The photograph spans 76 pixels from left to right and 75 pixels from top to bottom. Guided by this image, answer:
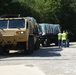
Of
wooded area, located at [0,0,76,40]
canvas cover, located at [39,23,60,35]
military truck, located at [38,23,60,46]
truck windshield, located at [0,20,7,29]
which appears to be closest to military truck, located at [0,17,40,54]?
truck windshield, located at [0,20,7,29]

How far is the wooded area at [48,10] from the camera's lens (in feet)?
154

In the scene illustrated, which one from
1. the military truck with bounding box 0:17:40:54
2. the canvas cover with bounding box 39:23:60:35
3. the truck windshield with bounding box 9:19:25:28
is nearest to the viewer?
the military truck with bounding box 0:17:40:54

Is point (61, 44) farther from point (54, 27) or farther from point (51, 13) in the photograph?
point (51, 13)

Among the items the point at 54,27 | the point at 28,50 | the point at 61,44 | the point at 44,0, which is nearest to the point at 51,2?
the point at 44,0

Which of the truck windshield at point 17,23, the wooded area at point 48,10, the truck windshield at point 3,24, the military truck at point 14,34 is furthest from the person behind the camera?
the wooded area at point 48,10

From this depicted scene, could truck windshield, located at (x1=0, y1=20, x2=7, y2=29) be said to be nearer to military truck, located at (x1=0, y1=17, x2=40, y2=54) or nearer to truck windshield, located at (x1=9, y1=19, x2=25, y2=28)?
military truck, located at (x1=0, y1=17, x2=40, y2=54)

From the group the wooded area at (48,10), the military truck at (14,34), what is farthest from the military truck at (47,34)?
the military truck at (14,34)

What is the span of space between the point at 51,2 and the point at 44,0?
78.6 inches

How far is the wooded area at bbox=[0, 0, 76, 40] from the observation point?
154 feet

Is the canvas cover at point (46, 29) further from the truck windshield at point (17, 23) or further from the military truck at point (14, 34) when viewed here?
the truck windshield at point (17, 23)

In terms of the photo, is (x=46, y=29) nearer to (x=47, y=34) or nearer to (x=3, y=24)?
(x=47, y=34)

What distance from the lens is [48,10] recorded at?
61156mm

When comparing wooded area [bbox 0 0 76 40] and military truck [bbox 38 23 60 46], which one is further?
wooded area [bbox 0 0 76 40]

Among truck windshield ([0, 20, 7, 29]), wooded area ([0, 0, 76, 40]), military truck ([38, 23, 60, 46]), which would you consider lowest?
military truck ([38, 23, 60, 46])
